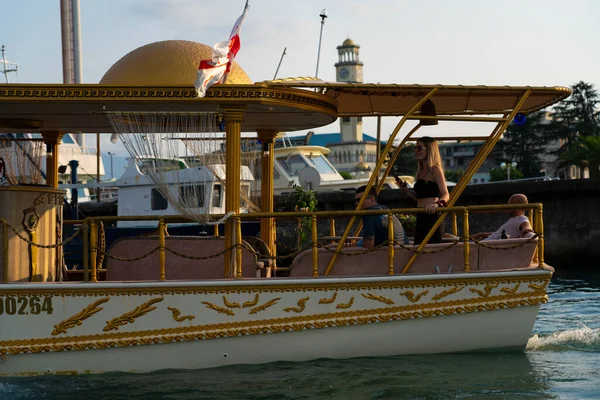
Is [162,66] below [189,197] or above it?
above

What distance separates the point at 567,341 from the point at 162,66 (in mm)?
5871

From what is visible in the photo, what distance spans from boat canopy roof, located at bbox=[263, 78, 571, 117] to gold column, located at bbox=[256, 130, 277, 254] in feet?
3.42

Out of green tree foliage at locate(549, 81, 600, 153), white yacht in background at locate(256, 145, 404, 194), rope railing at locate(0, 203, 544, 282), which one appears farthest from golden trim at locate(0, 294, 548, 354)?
green tree foliage at locate(549, 81, 600, 153)

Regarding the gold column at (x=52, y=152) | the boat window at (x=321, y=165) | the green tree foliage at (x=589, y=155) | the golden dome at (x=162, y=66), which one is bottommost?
the gold column at (x=52, y=152)

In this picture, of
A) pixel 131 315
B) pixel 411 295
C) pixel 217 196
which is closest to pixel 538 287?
pixel 411 295

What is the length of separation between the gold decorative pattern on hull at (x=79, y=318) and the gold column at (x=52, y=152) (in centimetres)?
278

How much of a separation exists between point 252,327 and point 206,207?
4.53 ft

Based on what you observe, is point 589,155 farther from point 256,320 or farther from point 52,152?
point 256,320

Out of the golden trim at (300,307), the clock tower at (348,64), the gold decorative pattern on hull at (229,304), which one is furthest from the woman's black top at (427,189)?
the clock tower at (348,64)

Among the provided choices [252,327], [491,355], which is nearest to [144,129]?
[252,327]

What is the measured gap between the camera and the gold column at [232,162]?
9453 millimetres

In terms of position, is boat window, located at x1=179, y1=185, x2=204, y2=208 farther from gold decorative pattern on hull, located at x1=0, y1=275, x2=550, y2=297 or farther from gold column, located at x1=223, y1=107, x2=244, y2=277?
gold decorative pattern on hull, located at x1=0, y1=275, x2=550, y2=297

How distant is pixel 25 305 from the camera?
367 inches

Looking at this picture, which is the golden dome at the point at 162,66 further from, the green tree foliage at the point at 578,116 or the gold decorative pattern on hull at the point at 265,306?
the green tree foliage at the point at 578,116
